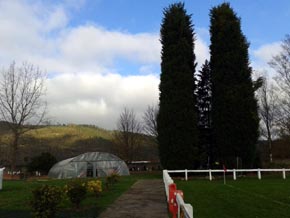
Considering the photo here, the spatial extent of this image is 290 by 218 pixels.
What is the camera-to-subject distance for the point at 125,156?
6856 centimetres

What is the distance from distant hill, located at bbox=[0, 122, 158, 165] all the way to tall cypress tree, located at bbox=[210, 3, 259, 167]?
40850 millimetres

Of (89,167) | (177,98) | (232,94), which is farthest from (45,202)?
(89,167)

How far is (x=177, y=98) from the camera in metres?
35.3

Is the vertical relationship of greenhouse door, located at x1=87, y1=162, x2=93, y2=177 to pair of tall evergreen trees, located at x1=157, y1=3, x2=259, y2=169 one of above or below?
below

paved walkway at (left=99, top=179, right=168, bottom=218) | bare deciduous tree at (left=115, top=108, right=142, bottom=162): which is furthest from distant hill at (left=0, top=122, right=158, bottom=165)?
paved walkway at (left=99, top=179, right=168, bottom=218)

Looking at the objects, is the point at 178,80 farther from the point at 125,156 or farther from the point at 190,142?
the point at 125,156

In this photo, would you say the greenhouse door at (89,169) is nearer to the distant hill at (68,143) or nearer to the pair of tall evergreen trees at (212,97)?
the pair of tall evergreen trees at (212,97)

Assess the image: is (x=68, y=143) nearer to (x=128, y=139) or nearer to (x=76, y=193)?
(x=128, y=139)

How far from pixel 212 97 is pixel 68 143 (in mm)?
64965

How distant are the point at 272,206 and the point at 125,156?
56215mm

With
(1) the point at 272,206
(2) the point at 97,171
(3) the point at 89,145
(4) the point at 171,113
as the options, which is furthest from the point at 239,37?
(3) the point at 89,145

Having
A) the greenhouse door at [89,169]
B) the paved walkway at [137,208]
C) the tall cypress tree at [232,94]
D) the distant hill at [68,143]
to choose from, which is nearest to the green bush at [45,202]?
the paved walkway at [137,208]

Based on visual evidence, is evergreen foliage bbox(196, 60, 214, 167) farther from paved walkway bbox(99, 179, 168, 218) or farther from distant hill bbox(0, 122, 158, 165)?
distant hill bbox(0, 122, 158, 165)

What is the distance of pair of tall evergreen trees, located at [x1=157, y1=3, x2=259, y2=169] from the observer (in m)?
34.9
